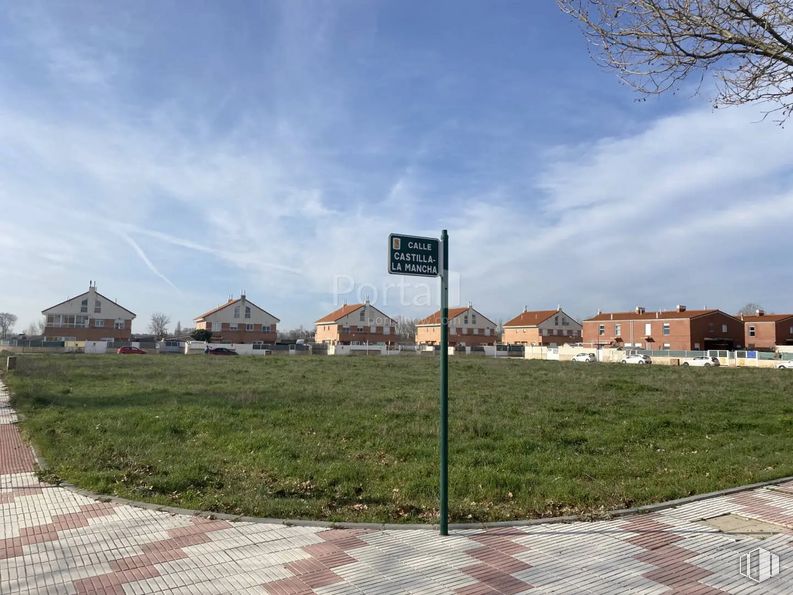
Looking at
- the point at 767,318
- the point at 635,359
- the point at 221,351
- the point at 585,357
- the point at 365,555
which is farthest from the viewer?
the point at 767,318

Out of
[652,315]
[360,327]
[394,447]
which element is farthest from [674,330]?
[394,447]

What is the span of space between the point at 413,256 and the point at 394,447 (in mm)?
5063

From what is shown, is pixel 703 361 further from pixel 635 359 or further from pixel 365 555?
pixel 365 555

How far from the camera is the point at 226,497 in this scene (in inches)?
245

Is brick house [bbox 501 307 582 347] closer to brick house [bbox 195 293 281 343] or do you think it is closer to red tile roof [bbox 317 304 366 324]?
red tile roof [bbox 317 304 366 324]

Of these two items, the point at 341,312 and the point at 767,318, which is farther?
the point at 341,312

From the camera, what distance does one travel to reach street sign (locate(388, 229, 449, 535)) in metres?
5.00

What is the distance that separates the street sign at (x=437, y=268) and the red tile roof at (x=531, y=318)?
79560 millimetres

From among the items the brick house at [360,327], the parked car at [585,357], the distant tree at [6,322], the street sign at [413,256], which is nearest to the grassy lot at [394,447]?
the street sign at [413,256]

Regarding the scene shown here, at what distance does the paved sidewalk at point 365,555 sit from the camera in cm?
403

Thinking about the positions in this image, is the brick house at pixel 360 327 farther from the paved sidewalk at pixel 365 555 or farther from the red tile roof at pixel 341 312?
the paved sidewalk at pixel 365 555

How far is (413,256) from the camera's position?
16.7 feet

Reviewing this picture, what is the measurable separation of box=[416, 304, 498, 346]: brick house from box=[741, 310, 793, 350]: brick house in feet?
112

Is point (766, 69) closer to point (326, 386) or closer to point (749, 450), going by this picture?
point (749, 450)
